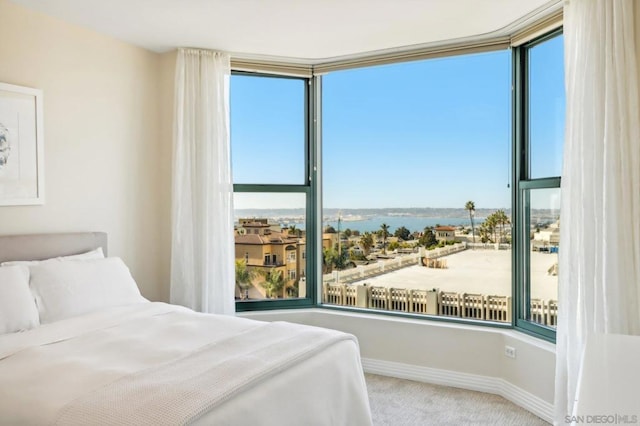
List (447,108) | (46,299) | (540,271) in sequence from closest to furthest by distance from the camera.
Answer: (46,299)
(540,271)
(447,108)

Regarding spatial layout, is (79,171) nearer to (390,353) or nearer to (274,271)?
(274,271)

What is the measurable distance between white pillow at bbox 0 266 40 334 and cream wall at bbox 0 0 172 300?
1.75 ft

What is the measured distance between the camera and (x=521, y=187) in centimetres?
350

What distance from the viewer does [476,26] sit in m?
3.39

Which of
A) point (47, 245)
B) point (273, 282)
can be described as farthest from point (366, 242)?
point (47, 245)

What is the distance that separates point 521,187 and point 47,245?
10.6 ft

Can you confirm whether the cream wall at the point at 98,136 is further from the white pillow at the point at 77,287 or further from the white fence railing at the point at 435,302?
the white fence railing at the point at 435,302

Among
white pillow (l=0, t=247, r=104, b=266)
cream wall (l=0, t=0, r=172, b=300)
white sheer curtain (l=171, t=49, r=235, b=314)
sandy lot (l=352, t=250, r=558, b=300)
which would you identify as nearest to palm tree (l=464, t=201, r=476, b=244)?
sandy lot (l=352, t=250, r=558, b=300)

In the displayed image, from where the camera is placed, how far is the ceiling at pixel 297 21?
3.04 meters

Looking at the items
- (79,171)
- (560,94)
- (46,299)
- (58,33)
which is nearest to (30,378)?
(46,299)

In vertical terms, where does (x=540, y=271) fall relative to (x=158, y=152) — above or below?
below

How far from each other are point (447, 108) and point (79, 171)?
110 inches

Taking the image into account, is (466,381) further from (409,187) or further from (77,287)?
(77,287)

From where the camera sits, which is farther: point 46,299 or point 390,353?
point 390,353
